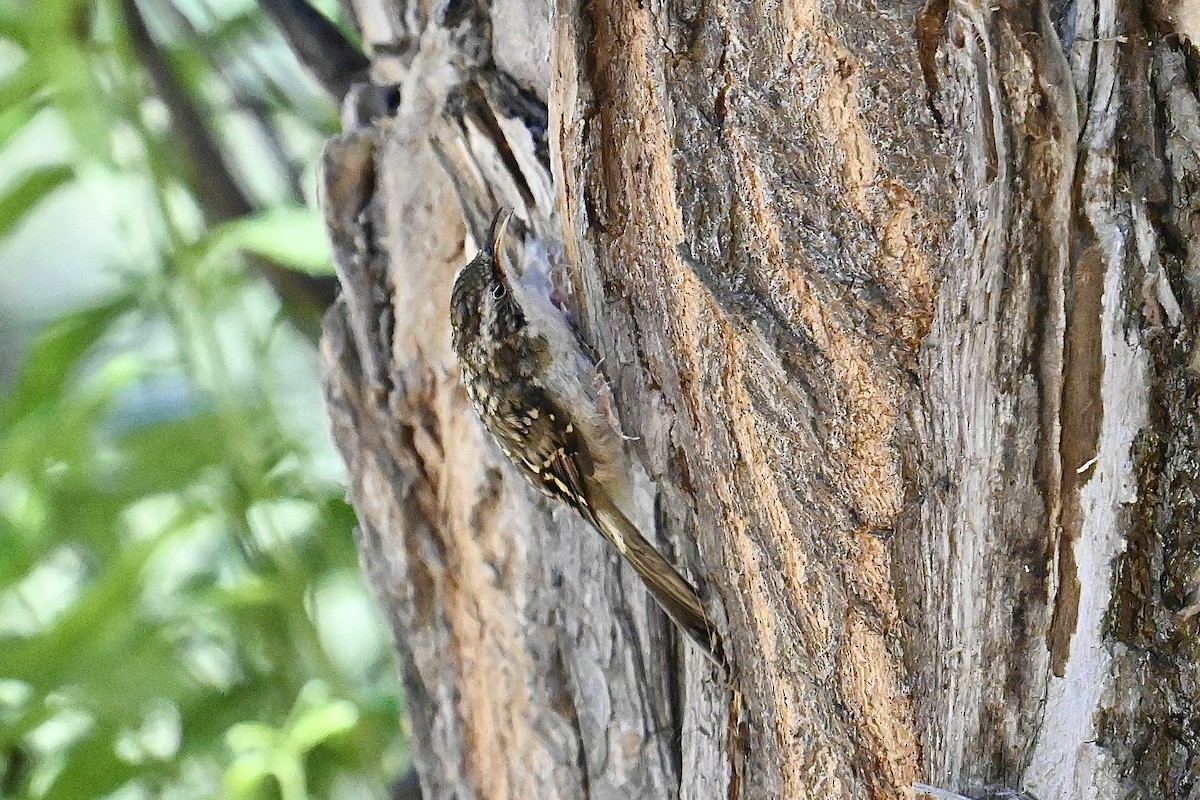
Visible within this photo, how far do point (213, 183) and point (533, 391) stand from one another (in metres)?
0.79

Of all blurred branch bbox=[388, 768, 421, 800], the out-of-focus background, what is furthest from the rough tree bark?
blurred branch bbox=[388, 768, 421, 800]

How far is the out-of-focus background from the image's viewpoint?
46.7 inches

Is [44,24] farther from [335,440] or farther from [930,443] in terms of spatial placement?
[930,443]

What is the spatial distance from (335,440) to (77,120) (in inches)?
19.2


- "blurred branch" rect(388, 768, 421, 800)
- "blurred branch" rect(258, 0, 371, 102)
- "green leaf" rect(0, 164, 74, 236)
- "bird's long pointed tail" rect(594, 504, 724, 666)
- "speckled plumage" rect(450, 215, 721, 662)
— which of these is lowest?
"blurred branch" rect(388, 768, 421, 800)

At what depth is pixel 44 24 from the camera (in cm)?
119

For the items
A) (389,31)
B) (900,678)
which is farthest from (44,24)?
(900,678)

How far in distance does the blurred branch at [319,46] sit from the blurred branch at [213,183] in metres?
0.30

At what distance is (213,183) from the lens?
5.21ft

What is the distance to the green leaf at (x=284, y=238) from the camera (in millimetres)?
1146

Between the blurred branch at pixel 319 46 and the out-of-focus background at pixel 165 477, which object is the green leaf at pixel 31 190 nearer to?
the out-of-focus background at pixel 165 477

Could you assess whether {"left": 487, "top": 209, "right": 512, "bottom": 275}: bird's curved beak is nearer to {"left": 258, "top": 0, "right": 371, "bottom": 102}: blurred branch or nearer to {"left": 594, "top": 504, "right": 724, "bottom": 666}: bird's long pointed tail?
{"left": 594, "top": 504, "right": 724, "bottom": 666}: bird's long pointed tail

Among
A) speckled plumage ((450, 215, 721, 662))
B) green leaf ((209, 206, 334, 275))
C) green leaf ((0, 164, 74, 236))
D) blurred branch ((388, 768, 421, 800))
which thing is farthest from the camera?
blurred branch ((388, 768, 421, 800))

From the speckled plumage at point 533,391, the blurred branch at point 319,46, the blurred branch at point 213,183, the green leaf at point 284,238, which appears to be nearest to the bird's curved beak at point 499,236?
the speckled plumage at point 533,391
